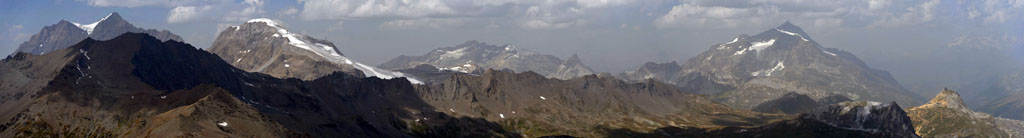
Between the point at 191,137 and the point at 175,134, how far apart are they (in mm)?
5608

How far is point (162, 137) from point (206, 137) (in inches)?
452

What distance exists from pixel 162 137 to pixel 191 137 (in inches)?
395

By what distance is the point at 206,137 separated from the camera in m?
200

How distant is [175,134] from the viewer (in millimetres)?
196375

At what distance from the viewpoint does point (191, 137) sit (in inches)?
7657

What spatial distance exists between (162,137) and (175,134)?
4570 mm

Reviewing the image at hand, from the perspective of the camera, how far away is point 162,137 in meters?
198

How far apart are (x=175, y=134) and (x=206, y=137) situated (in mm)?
7942

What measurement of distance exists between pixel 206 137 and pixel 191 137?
18.7ft
